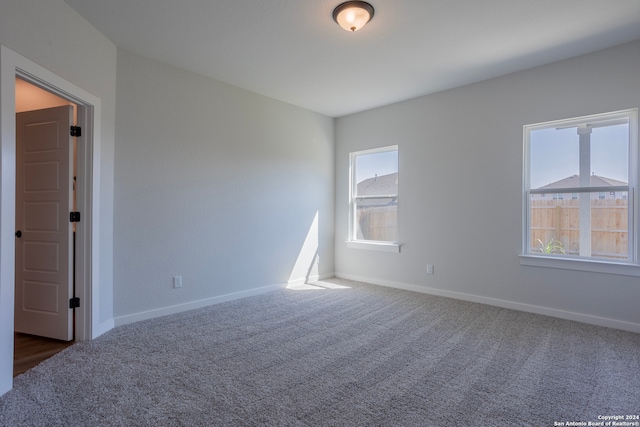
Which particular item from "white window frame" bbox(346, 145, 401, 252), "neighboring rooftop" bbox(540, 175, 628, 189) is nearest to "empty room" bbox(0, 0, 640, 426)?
"neighboring rooftop" bbox(540, 175, 628, 189)

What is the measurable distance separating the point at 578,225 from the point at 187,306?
14.6 ft

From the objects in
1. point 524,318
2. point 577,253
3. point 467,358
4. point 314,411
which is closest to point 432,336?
point 467,358

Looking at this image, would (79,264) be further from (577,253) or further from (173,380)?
(577,253)

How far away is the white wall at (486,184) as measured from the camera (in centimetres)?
327

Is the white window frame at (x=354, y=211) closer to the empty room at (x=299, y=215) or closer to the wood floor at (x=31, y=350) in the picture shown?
the empty room at (x=299, y=215)

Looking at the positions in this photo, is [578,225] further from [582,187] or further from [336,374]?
[336,374]

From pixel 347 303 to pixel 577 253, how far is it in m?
2.61

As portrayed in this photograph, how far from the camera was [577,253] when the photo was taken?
352 cm

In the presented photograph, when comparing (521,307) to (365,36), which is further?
(521,307)

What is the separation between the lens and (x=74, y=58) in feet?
8.79

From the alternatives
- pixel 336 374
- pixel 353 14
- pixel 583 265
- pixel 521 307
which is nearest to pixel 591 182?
pixel 583 265

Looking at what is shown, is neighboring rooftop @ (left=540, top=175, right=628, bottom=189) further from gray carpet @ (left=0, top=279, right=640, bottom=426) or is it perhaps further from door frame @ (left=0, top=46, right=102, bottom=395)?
door frame @ (left=0, top=46, right=102, bottom=395)

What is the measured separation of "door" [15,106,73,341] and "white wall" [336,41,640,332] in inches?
153

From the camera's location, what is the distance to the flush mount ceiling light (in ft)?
8.26
